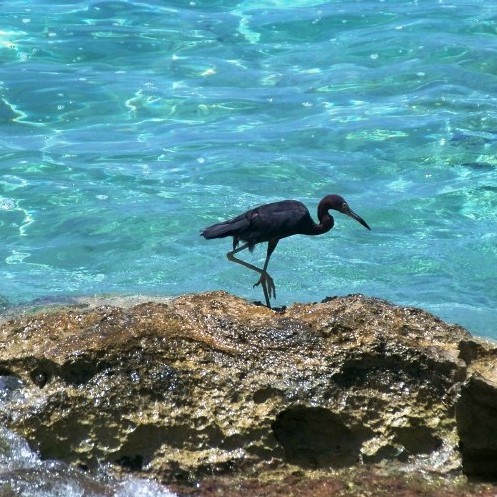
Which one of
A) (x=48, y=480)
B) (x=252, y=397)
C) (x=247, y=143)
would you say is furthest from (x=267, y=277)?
(x=247, y=143)

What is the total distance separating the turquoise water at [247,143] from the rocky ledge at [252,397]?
3.42m

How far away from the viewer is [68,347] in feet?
15.0

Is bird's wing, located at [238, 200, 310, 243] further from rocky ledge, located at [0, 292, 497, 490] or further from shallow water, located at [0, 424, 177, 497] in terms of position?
shallow water, located at [0, 424, 177, 497]

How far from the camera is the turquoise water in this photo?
9.34 metres

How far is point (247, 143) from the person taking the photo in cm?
1270

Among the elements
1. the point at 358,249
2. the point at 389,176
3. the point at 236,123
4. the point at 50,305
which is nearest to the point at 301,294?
the point at 358,249

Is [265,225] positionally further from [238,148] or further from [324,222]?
[238,148]

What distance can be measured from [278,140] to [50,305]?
17.8 feet

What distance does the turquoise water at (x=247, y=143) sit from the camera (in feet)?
30.7

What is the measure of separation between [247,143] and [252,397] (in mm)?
8471

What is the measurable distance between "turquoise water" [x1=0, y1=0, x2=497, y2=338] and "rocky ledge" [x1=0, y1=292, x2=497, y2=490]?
11.2 ft

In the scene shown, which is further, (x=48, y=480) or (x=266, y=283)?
(x=266, y=283)

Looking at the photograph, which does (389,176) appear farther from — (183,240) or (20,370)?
(20,370)

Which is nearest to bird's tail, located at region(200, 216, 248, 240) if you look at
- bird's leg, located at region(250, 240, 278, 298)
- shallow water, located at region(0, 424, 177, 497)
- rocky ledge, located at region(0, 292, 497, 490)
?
bird's leg, located at region(250, 240, 278, 298)
